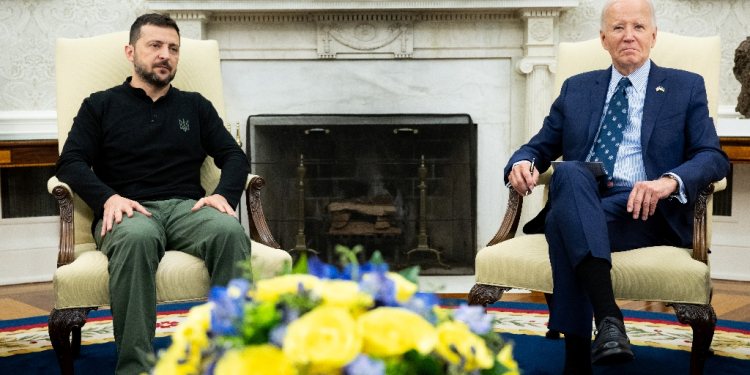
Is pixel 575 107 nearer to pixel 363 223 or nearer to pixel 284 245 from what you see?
pixel 363 223

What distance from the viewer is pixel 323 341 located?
56 cm

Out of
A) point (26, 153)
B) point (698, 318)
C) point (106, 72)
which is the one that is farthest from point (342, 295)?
point (26, 153)

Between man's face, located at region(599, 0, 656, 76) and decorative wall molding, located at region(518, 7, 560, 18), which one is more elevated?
decorative wall molding, located at region(518, 7, 560, 18)

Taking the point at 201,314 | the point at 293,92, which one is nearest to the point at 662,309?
the point at 293,92

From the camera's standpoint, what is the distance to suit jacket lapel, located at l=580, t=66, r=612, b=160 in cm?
197

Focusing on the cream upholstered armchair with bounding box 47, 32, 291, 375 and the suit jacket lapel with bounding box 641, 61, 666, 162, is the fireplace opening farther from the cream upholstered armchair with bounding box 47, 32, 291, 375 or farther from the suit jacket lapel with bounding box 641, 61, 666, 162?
the suit jacket lapel with bounding box 641, 61, 666, 162

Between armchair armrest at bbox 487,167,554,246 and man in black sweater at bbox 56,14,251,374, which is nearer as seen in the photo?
man in black sweater at bbox 56,14,251,374

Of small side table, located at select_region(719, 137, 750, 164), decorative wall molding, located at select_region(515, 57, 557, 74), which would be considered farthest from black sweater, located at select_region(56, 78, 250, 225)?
small side table, located at select_region(719, 137, 750, 164)

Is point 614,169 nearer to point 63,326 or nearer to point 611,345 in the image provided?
point 611,345

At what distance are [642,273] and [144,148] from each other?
142 centimetres

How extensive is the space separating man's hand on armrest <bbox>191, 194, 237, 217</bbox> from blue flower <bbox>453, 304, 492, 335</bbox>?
132 centimetres

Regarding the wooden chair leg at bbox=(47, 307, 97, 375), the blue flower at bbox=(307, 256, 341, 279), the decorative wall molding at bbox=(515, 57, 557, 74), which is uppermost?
the decorative wall molding at bbox=(515, 57, 557, 74)

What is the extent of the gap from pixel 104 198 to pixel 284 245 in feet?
5.55

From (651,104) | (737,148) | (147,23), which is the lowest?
(737,148)
